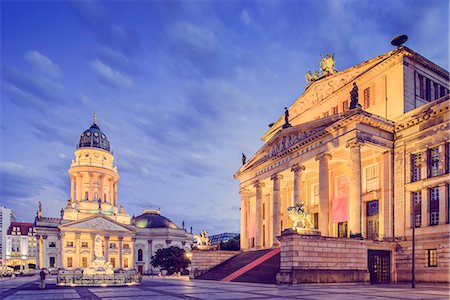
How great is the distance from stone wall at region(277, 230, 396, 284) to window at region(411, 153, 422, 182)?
7.68 m

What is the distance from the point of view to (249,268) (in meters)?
38.4

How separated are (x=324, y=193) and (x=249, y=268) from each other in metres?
10.5

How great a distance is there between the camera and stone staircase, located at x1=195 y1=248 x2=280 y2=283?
34747 millimetres

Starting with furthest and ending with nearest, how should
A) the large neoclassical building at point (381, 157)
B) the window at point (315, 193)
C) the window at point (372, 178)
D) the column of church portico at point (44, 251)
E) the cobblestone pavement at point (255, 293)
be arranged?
the column of church portico at point (44, 251)
the window at point (315, 193)
the window at point (372, 178)
the large neoclassical building at point (381, 157)
the cobblestone pavement at point (255, 293)

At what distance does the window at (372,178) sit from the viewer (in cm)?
4019

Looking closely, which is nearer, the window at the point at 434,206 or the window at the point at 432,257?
the window at the point at 432,257

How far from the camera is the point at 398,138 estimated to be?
37375 mm

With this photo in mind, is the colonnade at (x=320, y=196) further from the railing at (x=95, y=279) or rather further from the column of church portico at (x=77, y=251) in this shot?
the column of church portico at (x=77, y=251)

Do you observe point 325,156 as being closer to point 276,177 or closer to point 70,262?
point 276,177

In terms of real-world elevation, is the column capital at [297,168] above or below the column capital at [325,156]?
below

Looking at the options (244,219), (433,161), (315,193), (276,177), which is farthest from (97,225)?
(433,161)

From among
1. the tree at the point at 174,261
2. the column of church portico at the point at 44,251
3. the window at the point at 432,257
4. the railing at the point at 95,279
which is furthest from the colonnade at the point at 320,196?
the column of church portico at the point at 44,251

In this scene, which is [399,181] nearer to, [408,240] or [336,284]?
[408,240]

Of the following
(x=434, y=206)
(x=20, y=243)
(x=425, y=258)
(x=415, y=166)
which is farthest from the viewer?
(x=20, y=243)
